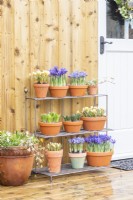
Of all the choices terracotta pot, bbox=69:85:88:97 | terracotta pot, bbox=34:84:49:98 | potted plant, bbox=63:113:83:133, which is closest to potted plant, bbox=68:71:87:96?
terracotta pot, bbox=69:85:88:97

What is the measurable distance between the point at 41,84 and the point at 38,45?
40 cm

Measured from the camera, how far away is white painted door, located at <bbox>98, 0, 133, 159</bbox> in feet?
17.2

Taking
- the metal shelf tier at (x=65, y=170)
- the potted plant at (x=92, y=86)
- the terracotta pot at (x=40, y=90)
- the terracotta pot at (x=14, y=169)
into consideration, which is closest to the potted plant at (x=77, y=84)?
the potted plant at (x=92, y=86)

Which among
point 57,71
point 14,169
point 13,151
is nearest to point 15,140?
point 13,151

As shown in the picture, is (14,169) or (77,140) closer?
(14,169)

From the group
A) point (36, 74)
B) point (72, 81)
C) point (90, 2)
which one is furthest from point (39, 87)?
point (90, 2)

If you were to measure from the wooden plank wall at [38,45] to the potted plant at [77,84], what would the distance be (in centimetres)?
19

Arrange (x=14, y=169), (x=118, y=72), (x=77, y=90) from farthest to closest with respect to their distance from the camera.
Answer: (x=118, y=72)
(x=77, y=90)
(x=14, y=169)

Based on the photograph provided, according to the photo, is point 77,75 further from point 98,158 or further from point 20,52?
point 98,158

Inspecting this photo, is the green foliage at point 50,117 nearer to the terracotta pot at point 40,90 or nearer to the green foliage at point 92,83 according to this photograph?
the terracotta pot at point 40,90

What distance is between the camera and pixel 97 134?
5.09m

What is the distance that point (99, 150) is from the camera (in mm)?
4727

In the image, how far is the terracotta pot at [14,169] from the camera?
4156 mm

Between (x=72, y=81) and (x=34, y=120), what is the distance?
19.7 inches
